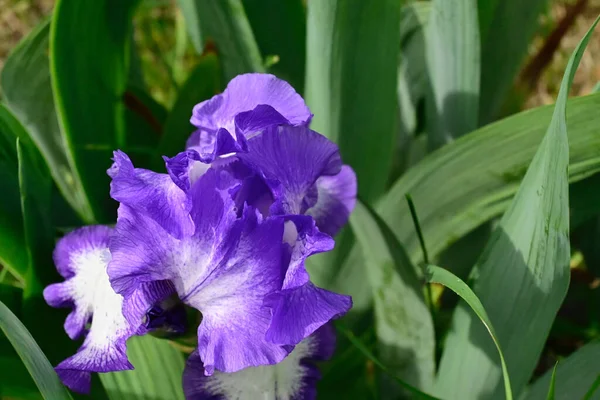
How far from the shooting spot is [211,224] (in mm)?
355

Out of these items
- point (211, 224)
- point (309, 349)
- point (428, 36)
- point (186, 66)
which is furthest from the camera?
point (186, 66)

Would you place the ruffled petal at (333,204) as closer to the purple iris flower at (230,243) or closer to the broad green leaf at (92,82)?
the purple iris flower at (230,243)

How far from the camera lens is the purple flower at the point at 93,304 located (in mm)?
381

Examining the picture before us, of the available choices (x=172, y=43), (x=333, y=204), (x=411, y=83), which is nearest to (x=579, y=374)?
(x=333, y=204)

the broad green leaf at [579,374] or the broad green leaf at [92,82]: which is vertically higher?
the broad green leaf at [92,82]

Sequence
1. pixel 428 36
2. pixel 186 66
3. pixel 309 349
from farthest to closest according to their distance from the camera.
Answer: pixel 186 66 < pixel 428 36 < pixel 309 349

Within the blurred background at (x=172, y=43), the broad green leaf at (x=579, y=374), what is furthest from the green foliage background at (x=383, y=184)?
the blurred background at (x=172, y=43)

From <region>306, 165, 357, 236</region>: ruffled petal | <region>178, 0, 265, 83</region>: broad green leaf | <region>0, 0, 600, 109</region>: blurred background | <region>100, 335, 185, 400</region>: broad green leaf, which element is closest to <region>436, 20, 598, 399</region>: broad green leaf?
<region>306, 165, 357, 236</region>: ruffled petal

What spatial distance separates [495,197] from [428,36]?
0.63 feet

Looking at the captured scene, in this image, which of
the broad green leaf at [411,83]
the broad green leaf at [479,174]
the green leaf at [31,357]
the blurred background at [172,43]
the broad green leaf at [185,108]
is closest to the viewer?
the green leaf at [31,357]

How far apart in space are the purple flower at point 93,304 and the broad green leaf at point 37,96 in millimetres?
144

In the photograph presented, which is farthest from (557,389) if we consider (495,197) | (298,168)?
(298,168)

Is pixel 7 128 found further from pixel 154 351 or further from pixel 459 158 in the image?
pixel 459 158

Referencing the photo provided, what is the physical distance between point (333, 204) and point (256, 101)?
11 cm
